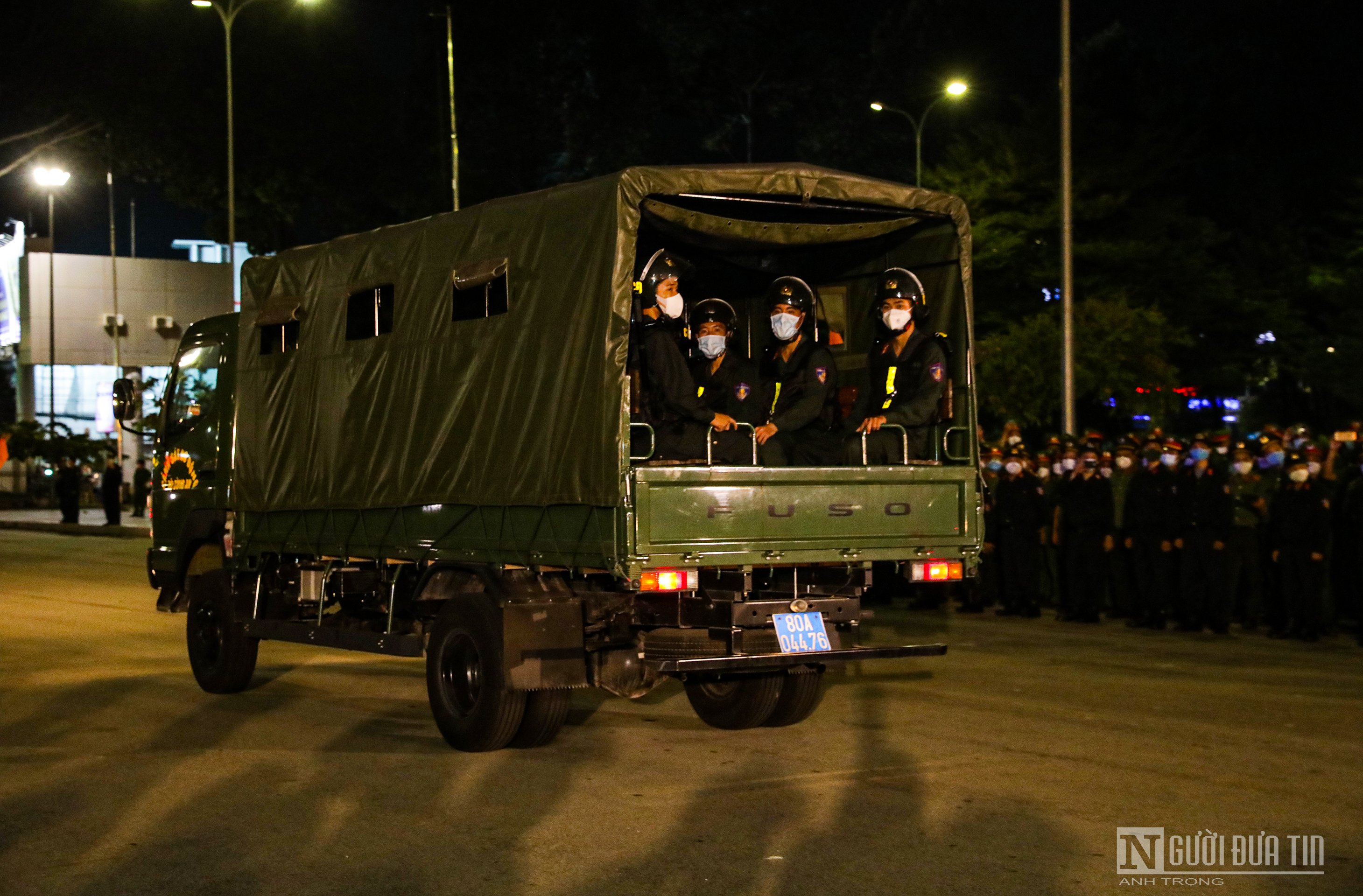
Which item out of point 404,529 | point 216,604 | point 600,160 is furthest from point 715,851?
point 600,160

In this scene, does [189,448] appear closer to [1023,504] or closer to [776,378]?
[776,378]

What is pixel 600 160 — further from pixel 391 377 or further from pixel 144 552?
pixel 391 377

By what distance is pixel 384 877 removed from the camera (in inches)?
245

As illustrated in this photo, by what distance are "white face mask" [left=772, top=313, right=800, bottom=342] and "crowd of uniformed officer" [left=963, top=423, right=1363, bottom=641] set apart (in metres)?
4.92

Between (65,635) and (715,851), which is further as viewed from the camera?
(65,635)

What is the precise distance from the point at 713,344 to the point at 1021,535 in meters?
8.10

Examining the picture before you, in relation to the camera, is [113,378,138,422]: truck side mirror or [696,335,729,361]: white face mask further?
[113,378,138,422]: truck side mirror

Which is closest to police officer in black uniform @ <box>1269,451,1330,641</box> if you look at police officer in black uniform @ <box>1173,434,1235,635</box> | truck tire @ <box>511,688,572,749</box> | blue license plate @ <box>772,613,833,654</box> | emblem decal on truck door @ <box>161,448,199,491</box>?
police officer in black uniform @ <box>1173,434,1235,635</box>

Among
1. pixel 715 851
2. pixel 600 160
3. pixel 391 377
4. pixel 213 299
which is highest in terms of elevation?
pixel 600 160

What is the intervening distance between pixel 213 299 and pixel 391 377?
180 ft

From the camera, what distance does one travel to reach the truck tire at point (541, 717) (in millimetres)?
8812

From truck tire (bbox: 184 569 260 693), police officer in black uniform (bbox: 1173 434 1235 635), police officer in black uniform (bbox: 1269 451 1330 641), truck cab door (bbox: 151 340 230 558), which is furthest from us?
police officer in black uniform (bbox: 1173 434 1235 635)

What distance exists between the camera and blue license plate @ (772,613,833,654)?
8.49 m

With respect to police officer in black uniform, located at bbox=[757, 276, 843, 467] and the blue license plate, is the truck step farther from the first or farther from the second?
police officer in black uniform, located at bbox=[757, 276, 843, 467]
